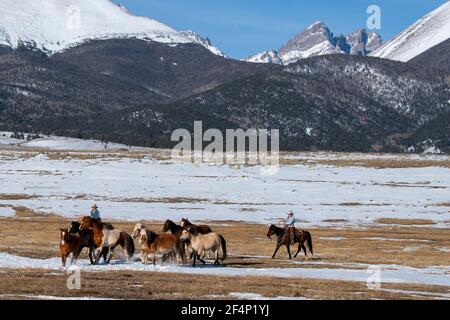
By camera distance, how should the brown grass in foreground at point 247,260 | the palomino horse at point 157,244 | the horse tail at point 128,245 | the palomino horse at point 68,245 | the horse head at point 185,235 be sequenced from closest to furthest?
the brown grass in foreground at point 247,260 < the palomino horse at point 68,245 < the palomino horse at point 157,244 < the horse tail at point 128,245 < the horse head at point 185,235

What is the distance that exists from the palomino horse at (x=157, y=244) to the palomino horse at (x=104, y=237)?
0.84m

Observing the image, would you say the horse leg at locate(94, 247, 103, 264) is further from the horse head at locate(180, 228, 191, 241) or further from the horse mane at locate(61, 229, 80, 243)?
the horse head at locate(180, 228, 191, 241)

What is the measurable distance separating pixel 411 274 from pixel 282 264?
569 centimetres

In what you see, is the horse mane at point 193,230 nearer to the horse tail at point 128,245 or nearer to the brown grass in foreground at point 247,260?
the brown grass in foreground at point 247,260

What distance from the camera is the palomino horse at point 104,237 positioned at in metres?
32.7

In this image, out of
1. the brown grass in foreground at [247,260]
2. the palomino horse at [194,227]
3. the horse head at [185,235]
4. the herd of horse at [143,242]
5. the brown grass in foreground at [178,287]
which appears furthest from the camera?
the palomino horse at [194,227]

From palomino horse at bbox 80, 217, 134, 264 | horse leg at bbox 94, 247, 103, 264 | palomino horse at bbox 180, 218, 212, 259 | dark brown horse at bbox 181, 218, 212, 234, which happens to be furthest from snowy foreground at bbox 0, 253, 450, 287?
dark brown horse at bbox 181, 218, 212, 234

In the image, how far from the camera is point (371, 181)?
11075 cm

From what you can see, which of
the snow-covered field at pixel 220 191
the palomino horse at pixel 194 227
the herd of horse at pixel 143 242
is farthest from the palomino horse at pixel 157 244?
the snow-covered field at pixel 220 191

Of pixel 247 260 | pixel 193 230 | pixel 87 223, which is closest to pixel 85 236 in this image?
pixel 87 223

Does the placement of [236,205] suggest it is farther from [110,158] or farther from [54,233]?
[110,158]

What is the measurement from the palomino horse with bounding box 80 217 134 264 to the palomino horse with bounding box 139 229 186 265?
84cm

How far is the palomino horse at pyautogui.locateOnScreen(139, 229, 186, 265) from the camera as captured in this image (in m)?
32.4
